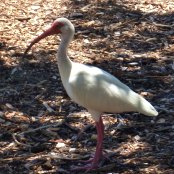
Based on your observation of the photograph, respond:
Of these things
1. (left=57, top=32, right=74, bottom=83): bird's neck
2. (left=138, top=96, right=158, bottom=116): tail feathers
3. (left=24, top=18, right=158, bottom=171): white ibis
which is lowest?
(left=138, top=96, right=158, bottom=116): tail feathers

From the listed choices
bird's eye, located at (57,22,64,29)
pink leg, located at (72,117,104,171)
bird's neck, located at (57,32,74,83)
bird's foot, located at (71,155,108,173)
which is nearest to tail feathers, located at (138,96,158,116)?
A: pink leg, located at (72,117,104,171)

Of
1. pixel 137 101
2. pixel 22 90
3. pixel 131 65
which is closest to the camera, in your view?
pixel 137 101

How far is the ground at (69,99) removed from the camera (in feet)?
18.2

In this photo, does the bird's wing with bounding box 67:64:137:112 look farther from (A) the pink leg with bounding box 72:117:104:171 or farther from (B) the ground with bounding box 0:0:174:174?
(B) the ground with bounding box 0:0:174:174

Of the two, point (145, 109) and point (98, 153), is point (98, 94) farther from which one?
point (98, 153)

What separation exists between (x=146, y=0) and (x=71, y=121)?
3.86 metres

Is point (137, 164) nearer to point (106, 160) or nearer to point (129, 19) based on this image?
point (106, 160)

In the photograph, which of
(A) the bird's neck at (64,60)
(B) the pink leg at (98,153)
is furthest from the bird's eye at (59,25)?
(B) the pink leg at (98,153)

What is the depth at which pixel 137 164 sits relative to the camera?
5.36m

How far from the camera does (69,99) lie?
667 cm

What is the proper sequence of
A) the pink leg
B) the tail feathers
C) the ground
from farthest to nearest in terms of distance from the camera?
the ground, the pink leg, the tail feathers

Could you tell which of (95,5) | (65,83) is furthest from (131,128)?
(95,5)

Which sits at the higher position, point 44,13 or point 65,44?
point 65,44

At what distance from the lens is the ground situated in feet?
18.2
